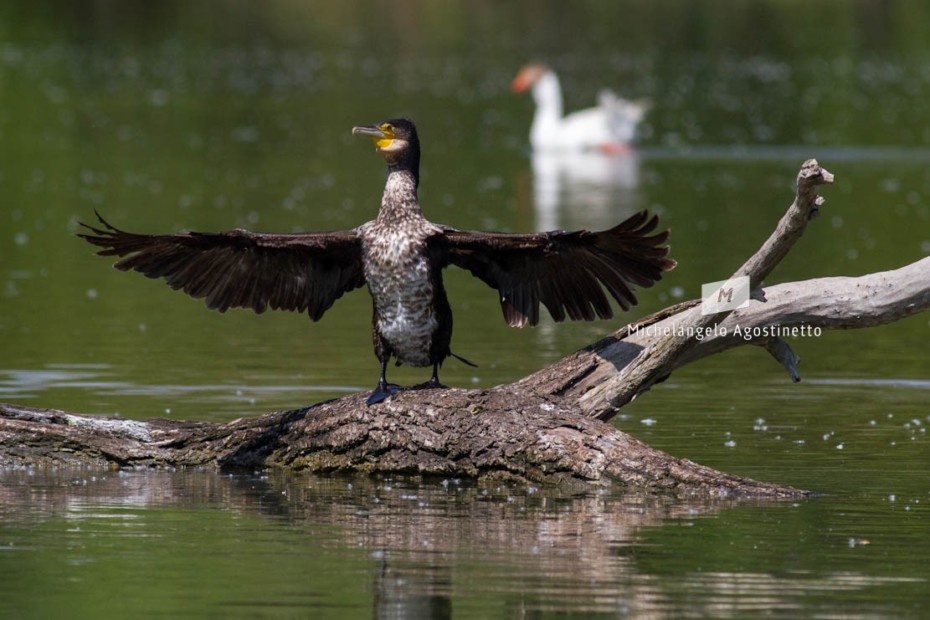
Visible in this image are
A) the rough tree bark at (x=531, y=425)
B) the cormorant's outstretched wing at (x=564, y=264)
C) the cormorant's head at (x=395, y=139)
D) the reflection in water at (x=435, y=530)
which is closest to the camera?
the reflection in water at (x=435, y=530)

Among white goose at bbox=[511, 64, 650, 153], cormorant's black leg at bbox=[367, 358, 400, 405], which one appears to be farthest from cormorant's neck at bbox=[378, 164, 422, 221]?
white goose at bbox=[511, 64, 650, 153]

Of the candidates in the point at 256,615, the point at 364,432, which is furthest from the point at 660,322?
the point at 256,615

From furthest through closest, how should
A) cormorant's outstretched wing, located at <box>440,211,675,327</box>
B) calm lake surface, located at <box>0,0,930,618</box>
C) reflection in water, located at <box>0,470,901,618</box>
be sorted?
cormorant's outstretched wing, located at <box>440,211,675,327</box> → calm lake surface, located at <box>0,0,930,618</box> → reflection in water, located at <box>0,470,901,618</box>

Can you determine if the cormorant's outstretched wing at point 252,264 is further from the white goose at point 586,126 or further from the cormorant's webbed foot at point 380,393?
the white goose at point 586,126

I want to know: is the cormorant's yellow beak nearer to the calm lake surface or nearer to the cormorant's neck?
the cormorant's neck

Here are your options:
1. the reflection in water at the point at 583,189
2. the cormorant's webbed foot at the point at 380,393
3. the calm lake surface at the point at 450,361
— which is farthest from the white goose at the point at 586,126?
the cormorant's webbed foot at the point at 380,393

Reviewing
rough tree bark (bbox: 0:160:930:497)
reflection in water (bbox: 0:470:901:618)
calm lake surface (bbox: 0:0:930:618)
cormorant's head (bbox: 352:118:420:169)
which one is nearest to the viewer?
reflection in water (bbox: 0:470:901:618)

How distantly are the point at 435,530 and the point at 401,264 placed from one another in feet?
5.98

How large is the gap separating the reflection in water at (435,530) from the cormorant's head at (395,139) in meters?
1.87

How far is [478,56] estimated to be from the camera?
186 feet

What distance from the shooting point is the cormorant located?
33.4ft

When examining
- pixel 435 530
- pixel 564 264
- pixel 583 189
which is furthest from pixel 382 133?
pixel 583 189

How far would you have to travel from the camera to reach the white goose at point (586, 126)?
3353 centimetres

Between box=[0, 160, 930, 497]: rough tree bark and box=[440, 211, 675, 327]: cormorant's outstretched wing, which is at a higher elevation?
box=[440, 211, 675, 327]: cormorant's outstretched wing
